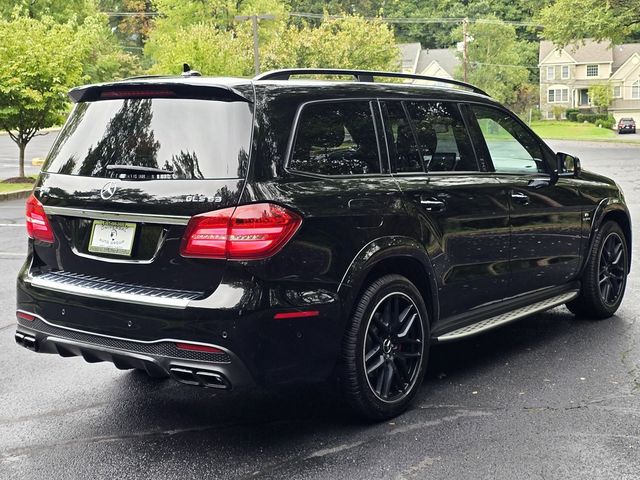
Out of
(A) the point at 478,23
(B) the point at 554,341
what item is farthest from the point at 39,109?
(A) the point at 478,23

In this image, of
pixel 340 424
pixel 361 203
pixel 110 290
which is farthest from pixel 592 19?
pixel 110 290

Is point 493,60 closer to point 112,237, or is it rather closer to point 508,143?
point 508,143

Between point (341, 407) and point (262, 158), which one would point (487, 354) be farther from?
point (262, 158)

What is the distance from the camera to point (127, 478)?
4016 millimetres

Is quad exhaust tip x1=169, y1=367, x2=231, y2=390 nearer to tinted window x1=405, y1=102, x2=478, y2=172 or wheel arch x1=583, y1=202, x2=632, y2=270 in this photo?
tinted window x1=405, y1=102, x2=478, y2=172

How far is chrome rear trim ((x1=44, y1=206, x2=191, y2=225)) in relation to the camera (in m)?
4.15

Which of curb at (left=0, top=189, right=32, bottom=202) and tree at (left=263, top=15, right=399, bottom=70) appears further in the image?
tree at (left=263, top=15, right=399, bottom=70)

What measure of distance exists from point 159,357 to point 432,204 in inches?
74.4

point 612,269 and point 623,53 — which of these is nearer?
point 612,269

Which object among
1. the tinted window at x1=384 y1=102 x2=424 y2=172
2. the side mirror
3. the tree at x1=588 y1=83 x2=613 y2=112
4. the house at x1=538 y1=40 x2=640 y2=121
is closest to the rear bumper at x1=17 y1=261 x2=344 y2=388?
the tinted window at x1=384 y1=102 x2=424 y2=172

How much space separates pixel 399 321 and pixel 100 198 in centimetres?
177

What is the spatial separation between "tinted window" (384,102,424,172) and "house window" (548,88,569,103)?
9810cm

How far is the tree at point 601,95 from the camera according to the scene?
8831 cm

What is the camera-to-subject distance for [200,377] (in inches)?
161
